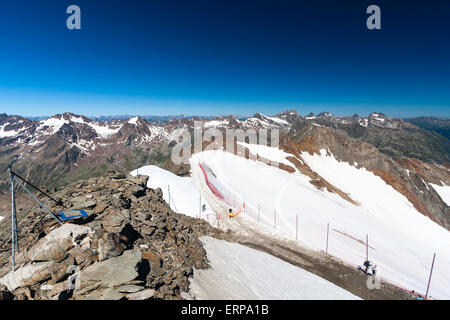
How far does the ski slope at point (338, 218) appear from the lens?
26.5 metres

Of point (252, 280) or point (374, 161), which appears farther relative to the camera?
point (374, 161)

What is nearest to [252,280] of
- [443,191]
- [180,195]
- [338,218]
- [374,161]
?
[180,195]

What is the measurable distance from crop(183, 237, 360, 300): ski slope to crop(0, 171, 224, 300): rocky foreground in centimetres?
114

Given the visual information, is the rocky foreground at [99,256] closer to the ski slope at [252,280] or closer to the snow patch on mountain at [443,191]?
the ski slope at [252,280]

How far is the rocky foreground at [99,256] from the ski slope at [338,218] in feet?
58.1

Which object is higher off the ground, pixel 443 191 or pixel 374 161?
pixel 374 161

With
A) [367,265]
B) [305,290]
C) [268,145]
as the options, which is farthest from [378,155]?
[305,290]

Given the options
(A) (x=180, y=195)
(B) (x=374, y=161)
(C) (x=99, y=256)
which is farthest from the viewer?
(B) (x=374, y=161)

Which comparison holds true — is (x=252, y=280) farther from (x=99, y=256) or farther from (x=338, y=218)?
(x=338, y=218)

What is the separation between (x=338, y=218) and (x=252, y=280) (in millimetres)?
29142

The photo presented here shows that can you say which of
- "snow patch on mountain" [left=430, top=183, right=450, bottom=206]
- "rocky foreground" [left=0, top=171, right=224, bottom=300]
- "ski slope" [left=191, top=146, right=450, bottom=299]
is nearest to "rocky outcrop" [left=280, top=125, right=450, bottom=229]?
"ski slope" [left=191, top=146, right=450, bottom=299]

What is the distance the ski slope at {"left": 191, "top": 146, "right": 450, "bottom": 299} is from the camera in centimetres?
2655

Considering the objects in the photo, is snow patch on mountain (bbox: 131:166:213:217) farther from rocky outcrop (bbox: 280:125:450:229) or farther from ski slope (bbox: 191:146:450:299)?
rocky outcrop (bbox: 280:125:450:229)

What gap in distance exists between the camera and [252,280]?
16.5 m
